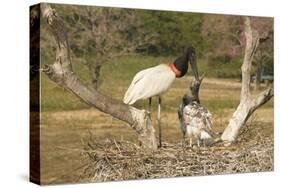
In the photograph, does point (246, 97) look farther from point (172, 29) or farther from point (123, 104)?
point (123, 104)

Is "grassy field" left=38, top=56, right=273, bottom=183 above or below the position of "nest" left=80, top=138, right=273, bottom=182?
above

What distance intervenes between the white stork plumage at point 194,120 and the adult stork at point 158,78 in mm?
285

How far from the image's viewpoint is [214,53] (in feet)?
27.3

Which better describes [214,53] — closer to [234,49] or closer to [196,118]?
[234,49]

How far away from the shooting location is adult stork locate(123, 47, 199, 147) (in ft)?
25.5

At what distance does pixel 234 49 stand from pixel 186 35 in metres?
0.68

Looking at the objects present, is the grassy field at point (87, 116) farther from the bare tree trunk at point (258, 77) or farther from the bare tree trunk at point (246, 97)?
the bare tree trunk at point (258, 77)

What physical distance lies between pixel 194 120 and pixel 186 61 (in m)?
0.67

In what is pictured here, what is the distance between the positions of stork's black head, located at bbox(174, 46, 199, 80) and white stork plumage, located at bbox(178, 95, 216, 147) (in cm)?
30

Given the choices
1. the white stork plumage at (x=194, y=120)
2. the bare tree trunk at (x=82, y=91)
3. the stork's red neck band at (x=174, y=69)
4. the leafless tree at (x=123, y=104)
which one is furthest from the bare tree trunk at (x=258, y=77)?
the bare tree trunk at (x=82, y=91)

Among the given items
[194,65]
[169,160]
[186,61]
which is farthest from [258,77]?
[169,160]

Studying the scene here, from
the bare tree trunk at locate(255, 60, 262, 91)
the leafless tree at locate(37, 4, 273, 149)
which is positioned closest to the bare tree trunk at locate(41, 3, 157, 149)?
the leafless tree at locate(37, 4, 273, 149)

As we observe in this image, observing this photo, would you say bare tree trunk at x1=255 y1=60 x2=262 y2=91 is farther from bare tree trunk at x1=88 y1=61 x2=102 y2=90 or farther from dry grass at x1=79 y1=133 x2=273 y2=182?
bare tree trunk at x1=88 y1=61 x2=102 y2=90

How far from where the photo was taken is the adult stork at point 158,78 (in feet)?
25.5
